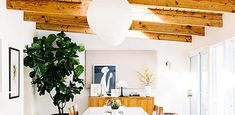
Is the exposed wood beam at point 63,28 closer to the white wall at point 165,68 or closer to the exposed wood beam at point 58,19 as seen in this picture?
the white wall at point 165,68

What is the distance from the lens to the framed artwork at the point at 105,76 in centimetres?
874

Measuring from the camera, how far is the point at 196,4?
5.10 metres

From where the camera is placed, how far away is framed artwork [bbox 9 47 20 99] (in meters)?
6.04

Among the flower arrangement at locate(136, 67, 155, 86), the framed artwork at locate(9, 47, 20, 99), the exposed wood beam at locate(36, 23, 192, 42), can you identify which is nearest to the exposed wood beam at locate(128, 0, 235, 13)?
the framed artwork at locate(9, 47, 20, 99)

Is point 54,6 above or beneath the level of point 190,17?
above

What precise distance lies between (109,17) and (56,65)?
4.76 m

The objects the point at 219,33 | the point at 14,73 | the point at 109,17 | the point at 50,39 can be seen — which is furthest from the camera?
the point at 50,39

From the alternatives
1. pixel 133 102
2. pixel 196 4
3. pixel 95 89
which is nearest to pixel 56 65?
pixel 95 89

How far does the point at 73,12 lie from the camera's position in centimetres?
609

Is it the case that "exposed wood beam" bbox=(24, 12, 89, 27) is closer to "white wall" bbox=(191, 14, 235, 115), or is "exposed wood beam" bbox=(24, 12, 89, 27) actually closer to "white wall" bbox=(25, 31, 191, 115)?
"white wall" bbox=(25, 31, 191, 115)

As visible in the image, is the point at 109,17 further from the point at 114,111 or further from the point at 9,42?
the point at 9,42

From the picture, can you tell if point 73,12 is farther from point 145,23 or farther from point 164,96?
point 164,96

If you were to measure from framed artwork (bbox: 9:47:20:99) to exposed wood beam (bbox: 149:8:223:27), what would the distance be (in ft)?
8.39

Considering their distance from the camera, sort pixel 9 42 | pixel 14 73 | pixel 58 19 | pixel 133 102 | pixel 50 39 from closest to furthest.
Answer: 1. pixel 9 42
2. pixel 14 73
3. pixel 58 19
4. pixel 50 39
5. pixel 133 102
